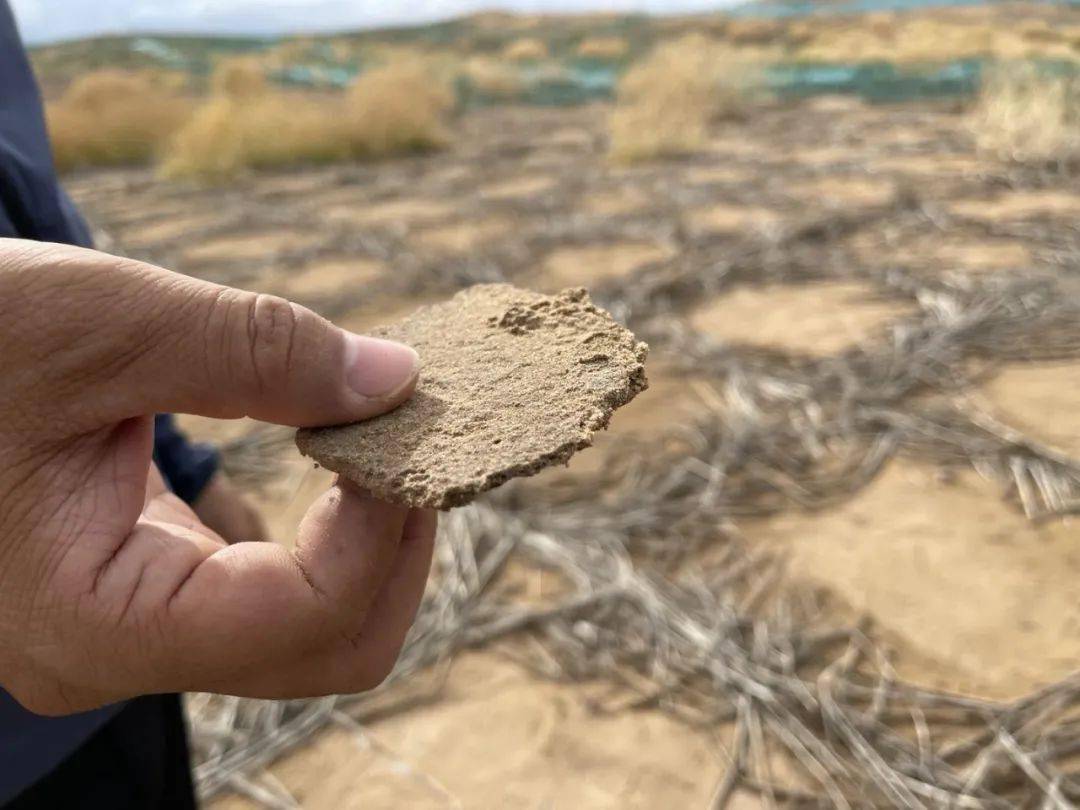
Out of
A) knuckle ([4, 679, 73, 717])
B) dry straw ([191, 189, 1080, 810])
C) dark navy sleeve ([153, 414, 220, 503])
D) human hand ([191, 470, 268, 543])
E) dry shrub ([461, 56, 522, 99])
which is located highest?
knuckle ([4, 679, 73, 717])

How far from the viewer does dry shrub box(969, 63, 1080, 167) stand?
20.8 feet

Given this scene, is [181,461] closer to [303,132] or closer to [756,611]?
[756,611]

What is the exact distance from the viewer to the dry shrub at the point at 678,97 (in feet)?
27.2

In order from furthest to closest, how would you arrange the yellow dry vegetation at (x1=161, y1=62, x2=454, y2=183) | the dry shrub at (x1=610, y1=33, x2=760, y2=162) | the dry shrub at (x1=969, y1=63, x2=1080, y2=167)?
the yellow dry vegetation at (x1=161, y1=62, x2=454, y2=183) < the dry shrub at (x1=610, y1=33, x2=760, y2=162) < the dry shrub at (x1=969, y1=63, x2=1080, y2=167)

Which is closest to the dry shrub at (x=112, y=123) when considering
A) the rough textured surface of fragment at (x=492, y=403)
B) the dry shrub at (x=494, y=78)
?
the dry shrub at (x=494, y=78)

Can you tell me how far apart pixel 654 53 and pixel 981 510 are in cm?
1273

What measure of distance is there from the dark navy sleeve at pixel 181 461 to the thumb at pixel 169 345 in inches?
23.4

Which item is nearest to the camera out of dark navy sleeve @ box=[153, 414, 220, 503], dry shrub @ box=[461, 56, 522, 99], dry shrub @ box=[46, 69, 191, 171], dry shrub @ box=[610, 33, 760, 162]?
dark navy sleeve @ box=[153, 414, 220, 503]

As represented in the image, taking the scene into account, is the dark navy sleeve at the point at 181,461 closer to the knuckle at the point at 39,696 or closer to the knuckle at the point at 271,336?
the knuckle at the point at 39,696

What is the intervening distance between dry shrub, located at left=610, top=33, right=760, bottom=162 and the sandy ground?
0.40 meters

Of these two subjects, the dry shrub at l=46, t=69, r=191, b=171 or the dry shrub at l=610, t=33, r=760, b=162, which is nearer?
the dry shrub at l=610, t=33, r=760, b=162

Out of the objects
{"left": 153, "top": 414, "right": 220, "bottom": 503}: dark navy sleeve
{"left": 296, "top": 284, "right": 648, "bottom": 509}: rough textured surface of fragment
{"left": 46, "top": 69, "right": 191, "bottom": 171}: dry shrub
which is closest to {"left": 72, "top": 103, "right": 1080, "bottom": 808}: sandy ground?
{"left": 153, "top": 414, "right": 220, "bottom": 503}: dark navy sleeve

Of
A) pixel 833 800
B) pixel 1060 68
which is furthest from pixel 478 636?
pixel 1060 68

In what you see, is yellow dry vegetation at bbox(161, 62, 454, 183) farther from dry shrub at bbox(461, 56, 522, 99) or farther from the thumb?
the thumb
